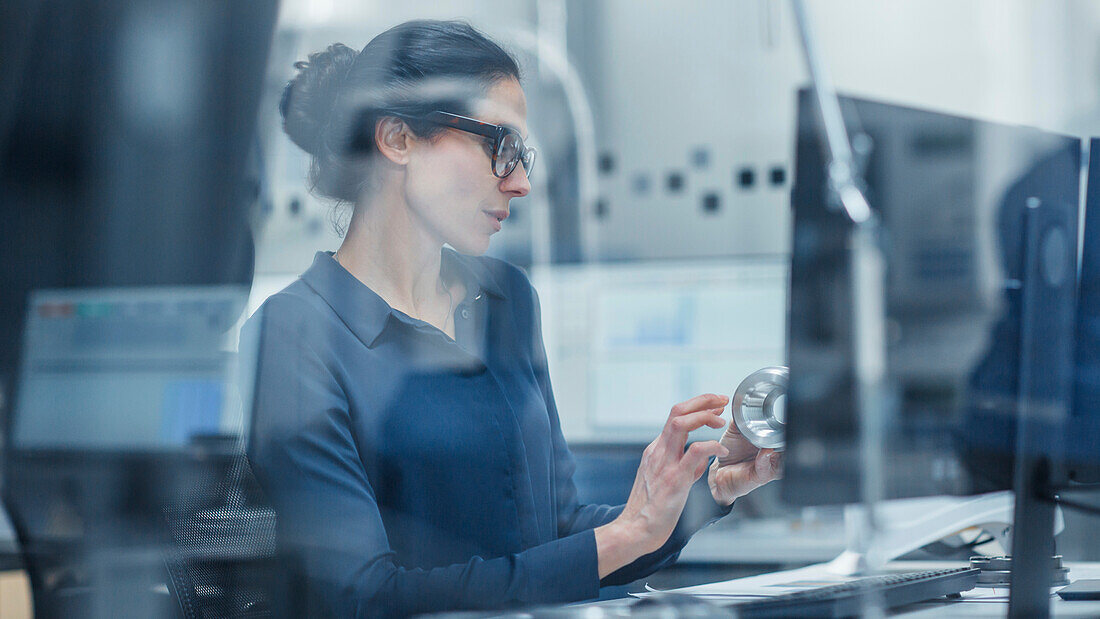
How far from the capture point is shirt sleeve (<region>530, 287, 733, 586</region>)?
3.62ft

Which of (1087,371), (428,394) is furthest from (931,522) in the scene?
(428,394)

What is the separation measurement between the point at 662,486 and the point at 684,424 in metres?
0.07

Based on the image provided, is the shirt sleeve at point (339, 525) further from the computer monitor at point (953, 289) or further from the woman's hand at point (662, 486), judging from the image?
the computer monitor at point (953, 289)

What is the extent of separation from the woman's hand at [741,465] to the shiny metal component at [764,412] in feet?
0.07

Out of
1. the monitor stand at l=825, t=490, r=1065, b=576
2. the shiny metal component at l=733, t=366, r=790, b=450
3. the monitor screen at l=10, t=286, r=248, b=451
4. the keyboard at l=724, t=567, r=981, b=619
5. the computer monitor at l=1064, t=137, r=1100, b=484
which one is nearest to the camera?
the keyboard at l=724, t=567, r=981, b=619

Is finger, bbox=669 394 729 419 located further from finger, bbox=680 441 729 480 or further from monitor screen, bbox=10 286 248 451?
A: monitor screen, bbox=10 286 248 451

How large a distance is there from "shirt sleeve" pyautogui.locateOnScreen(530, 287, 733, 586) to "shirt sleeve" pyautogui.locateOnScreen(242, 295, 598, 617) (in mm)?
121

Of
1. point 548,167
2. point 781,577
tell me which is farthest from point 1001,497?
point 548,167

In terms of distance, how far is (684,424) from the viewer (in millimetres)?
1004

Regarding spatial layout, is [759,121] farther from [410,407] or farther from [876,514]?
[410,407]

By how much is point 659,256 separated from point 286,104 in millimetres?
1323

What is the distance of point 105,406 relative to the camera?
1598 millimetres

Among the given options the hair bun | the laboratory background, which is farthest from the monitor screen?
the hair bun

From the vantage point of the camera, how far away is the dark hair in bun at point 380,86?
3.56 ft
